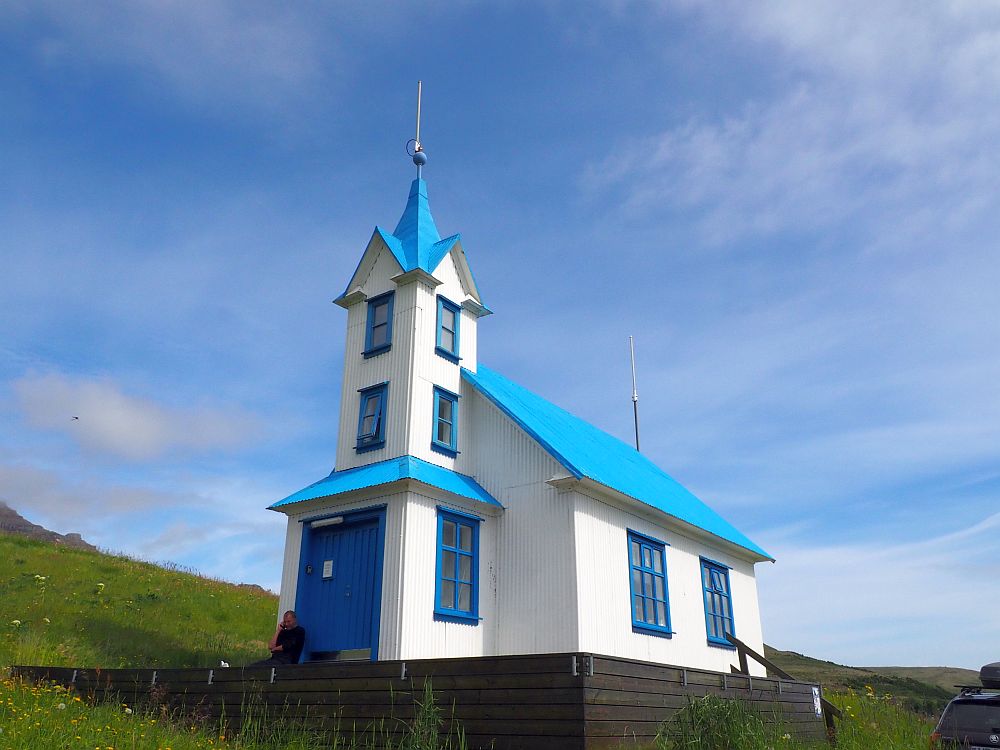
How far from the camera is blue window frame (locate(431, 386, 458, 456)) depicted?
16859 mm

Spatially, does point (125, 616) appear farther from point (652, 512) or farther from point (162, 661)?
point (652, 512)

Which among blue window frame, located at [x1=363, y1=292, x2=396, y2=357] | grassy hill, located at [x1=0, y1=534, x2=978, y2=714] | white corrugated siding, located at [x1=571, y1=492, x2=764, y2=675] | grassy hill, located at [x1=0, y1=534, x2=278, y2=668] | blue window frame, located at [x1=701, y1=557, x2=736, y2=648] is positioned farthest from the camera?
blue window frame, located at [x1=701, y1=557, x2=736, y2=648]

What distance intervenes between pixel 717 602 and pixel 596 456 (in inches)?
212

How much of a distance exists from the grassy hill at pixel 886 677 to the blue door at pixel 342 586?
17.6 metres

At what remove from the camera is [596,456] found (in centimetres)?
1925

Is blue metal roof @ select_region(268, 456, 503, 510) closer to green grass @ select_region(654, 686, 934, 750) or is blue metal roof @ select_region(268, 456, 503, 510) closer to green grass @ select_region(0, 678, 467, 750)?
green grass @ select_region(0, 678, 467, 750)

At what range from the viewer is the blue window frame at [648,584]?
1680 centimetres

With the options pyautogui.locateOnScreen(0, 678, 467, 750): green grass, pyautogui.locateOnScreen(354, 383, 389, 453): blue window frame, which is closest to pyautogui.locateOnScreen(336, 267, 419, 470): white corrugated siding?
pyautogui.locateOnScreen(354, 383, 389, 453): blue window frame

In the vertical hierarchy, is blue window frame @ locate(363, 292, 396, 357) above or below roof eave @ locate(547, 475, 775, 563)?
above

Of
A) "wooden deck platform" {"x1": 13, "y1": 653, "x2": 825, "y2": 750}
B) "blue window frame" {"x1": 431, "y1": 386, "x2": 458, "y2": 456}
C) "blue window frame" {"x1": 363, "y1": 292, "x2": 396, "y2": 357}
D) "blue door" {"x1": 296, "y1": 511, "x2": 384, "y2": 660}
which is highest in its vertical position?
"blue window frame" {"x1": 363, "y1": 292, "x2": 396, "y2": 357}

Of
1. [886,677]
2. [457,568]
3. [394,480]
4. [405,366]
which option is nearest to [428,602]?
[457,568]

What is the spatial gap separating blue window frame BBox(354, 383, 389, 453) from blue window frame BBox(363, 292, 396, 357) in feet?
2.93

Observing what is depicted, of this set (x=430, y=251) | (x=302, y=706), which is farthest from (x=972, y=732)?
(x=430, y=251)

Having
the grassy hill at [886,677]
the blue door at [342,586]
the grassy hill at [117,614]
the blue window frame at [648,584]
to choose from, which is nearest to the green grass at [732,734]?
the blue window frame at [648,584]
